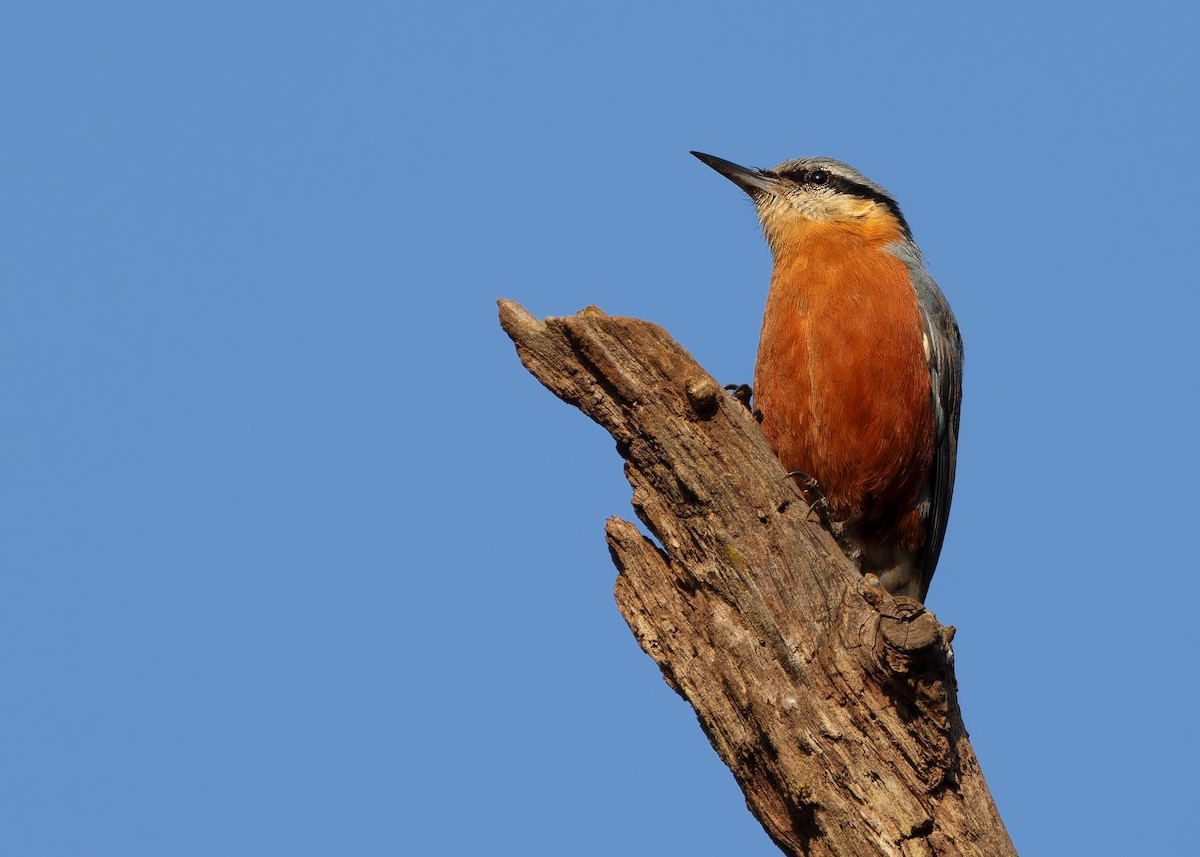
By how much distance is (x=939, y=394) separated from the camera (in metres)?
9.02

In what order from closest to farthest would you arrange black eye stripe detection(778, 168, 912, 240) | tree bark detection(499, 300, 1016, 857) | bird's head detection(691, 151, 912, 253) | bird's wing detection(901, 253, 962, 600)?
tree bark detection(499, 300, 1016, 857) → bird's wing detection(901, 253, 962, 600) → bird's head detection(691, 151, 912, 253) → black eye stripe detection(778, 168, 912, 240)

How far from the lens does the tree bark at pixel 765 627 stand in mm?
6223

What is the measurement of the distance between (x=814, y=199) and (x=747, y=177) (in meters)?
0.63

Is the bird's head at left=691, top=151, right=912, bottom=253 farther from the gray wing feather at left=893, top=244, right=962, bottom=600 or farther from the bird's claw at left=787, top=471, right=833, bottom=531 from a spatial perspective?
the bird's claw at left=787, top=471, right=833, bottom=531

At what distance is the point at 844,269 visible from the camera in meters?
8.85

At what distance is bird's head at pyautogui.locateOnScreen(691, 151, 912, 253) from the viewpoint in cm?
950

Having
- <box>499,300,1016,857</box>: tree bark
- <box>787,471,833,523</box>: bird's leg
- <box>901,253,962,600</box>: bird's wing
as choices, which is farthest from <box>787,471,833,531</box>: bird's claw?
<box>499,300,1016,857</box>: tree bark

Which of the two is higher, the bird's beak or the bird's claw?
the bird's beak

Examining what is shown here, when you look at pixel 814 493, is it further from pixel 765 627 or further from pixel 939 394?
pixel 765 627

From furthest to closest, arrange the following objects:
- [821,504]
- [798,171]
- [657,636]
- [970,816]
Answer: [798,171]
[821,504]
[657,636]
[970,816]

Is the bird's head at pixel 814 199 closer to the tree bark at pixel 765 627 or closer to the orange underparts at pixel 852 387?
the orange underparts at pixel 852 387

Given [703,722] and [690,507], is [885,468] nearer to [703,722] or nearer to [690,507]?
[690,507]

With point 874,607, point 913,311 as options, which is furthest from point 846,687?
point 913,311

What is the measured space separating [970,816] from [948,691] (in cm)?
67
